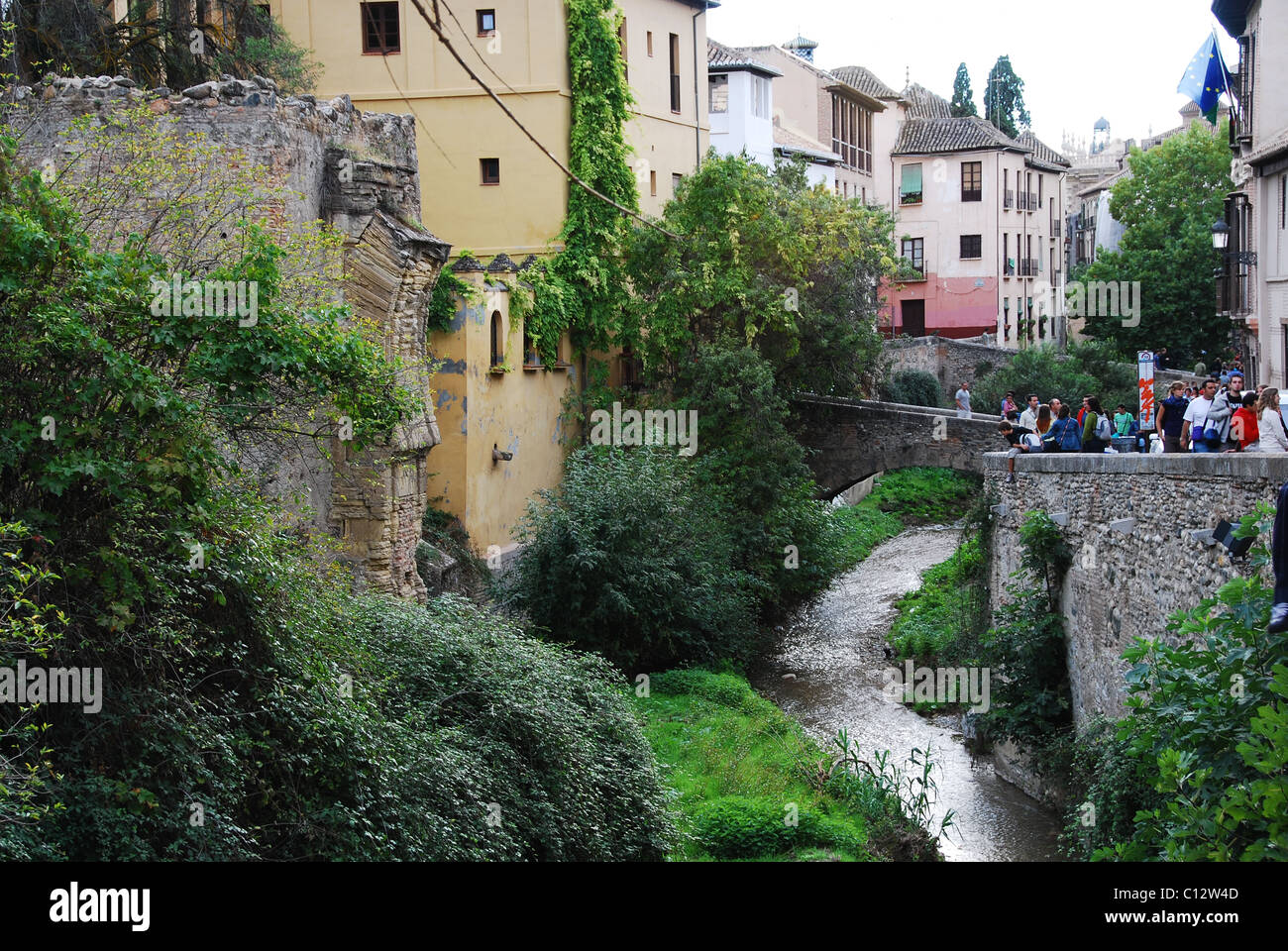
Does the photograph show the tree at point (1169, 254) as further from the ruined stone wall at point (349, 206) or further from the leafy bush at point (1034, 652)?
the ruined stone wall at point (349, 206)

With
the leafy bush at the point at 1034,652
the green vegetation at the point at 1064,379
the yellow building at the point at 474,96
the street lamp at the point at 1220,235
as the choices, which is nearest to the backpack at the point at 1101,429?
the leafy bush at the point at 1034,652

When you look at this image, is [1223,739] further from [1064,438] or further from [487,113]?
[487,113]

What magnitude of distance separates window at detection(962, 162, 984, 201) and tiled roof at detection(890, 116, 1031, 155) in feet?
2.40

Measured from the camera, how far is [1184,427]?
16.0 meters

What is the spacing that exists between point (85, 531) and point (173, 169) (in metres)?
5.91

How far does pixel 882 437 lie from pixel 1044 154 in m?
36.3

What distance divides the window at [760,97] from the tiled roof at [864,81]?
13.5 m

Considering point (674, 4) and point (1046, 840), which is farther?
point (674, 4)

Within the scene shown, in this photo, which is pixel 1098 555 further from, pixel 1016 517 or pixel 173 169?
pixel 173 169

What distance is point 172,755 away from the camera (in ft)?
26.6

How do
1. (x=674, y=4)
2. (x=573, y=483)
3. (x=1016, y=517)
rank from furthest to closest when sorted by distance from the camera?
(x=674, y=4) → (x=573, y=483) → (x=1016, y=517)

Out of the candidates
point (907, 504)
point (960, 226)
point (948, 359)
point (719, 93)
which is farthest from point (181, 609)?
point (960, 226)

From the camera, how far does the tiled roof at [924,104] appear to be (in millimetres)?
60031
